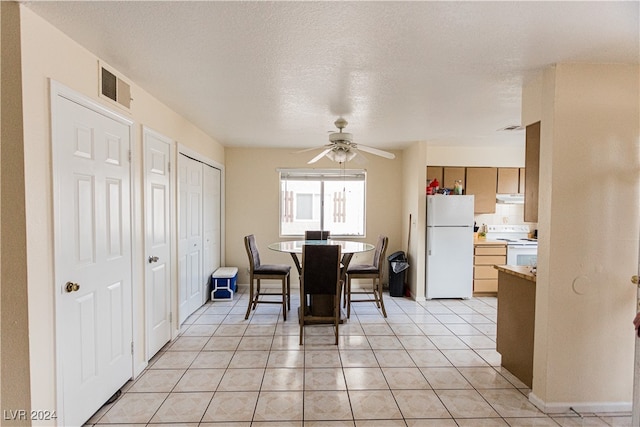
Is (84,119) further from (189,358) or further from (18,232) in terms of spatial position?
(189,358)

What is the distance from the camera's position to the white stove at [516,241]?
16.3 ft

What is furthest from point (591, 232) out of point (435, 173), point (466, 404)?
point (435, 173)

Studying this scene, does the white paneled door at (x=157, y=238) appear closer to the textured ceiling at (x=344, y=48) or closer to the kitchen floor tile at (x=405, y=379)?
the textured ceiling at (x=344, y=48)

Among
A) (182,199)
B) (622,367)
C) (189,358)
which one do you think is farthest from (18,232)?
(622,367)

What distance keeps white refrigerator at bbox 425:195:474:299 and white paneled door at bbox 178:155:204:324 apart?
3216 mm

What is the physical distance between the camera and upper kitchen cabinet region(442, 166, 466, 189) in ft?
17.0

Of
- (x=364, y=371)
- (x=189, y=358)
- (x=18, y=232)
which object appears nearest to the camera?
(x=18, y=232)

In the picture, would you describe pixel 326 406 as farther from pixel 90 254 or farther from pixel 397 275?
pixel 397 275

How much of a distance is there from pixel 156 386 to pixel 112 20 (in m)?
2.44

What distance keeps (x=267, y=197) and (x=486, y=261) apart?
3.62m

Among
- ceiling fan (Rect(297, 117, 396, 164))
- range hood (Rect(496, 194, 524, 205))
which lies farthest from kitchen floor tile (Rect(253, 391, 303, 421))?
range hood (Rect(496, 194, 524, 205))

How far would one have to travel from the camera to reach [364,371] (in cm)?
269

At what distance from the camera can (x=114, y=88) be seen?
223 centimetres

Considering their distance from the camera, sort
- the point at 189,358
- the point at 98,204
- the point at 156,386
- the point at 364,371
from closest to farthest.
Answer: the point at 98,204, the point at 156,386, the point at 364,371, the point at 189,358
